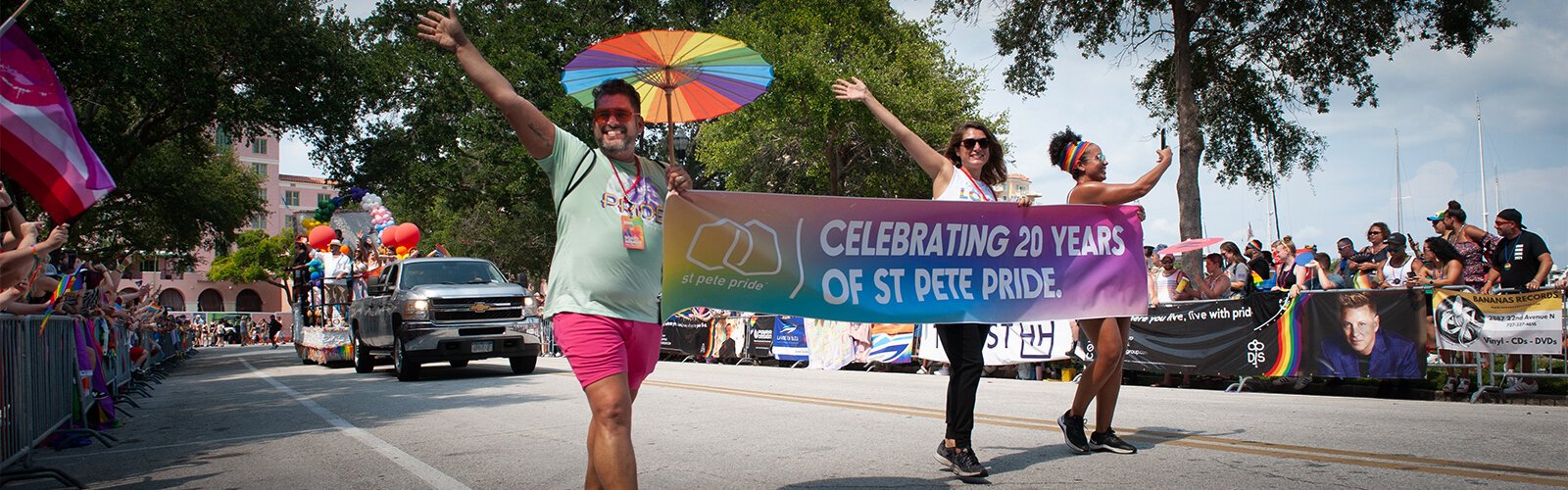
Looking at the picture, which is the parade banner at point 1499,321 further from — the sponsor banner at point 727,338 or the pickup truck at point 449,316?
the sponsor banner at point 727,338

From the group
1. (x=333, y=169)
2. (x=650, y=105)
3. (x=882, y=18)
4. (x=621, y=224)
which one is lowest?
(x=621, y=224)

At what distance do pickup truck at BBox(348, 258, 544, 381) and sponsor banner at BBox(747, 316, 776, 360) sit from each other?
18.0ft

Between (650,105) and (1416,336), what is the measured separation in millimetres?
9381

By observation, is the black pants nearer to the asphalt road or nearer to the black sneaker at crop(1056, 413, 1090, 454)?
the asphalt road

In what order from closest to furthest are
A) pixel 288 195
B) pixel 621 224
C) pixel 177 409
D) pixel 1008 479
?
pixel 621 224 → pixel 1008 479 → pixel 177 409 → pixel 288 195

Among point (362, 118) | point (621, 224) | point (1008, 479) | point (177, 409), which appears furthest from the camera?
point (362, 118)

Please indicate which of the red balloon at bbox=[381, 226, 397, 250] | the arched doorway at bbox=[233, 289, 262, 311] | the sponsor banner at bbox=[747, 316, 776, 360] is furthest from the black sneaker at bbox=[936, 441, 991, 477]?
the arched doorway at bbox=[233, 289, 262, 311]

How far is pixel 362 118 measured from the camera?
1182 inches

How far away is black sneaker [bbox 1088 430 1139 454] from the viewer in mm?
5859

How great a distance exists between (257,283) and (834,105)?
81.1 meters

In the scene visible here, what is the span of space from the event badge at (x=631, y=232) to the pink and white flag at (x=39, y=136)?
4268 mm

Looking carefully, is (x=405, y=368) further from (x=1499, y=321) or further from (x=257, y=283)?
(x=257, y=283)

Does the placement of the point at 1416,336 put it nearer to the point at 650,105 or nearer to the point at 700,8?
the point at 650,105

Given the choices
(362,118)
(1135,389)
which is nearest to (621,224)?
(1135,389)
